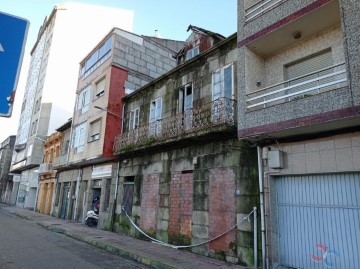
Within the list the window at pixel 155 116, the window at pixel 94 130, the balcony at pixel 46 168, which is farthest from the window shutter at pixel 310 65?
the balcony at pixel 46 168

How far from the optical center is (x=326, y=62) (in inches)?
317

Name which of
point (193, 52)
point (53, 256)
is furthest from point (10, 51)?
point (193, 52)

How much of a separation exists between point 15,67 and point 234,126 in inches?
283

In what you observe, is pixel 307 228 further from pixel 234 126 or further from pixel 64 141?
pixel 64 141

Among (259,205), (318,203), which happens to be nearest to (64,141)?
(259,205)

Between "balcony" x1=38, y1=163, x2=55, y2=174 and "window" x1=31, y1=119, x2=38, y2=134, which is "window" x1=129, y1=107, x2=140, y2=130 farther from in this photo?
"window" x1=31, y1=119, x2=38, y2=134

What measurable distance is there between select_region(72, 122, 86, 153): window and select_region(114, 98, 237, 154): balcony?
491 centimetres

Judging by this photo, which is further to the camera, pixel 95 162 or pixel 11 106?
pixel 95 162

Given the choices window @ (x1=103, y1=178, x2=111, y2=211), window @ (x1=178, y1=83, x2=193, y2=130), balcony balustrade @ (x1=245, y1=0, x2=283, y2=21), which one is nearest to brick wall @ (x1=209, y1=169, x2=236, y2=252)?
window @ (x1=178, y1=83, x2=193, y2=130)

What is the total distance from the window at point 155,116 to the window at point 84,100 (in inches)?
276

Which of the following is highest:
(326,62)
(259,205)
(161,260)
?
(326,62)

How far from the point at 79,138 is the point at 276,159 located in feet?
50.1

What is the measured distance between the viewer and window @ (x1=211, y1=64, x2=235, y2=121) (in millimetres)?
9877

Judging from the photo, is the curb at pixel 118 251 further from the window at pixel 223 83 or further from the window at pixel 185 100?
the window at pixel 223 83
